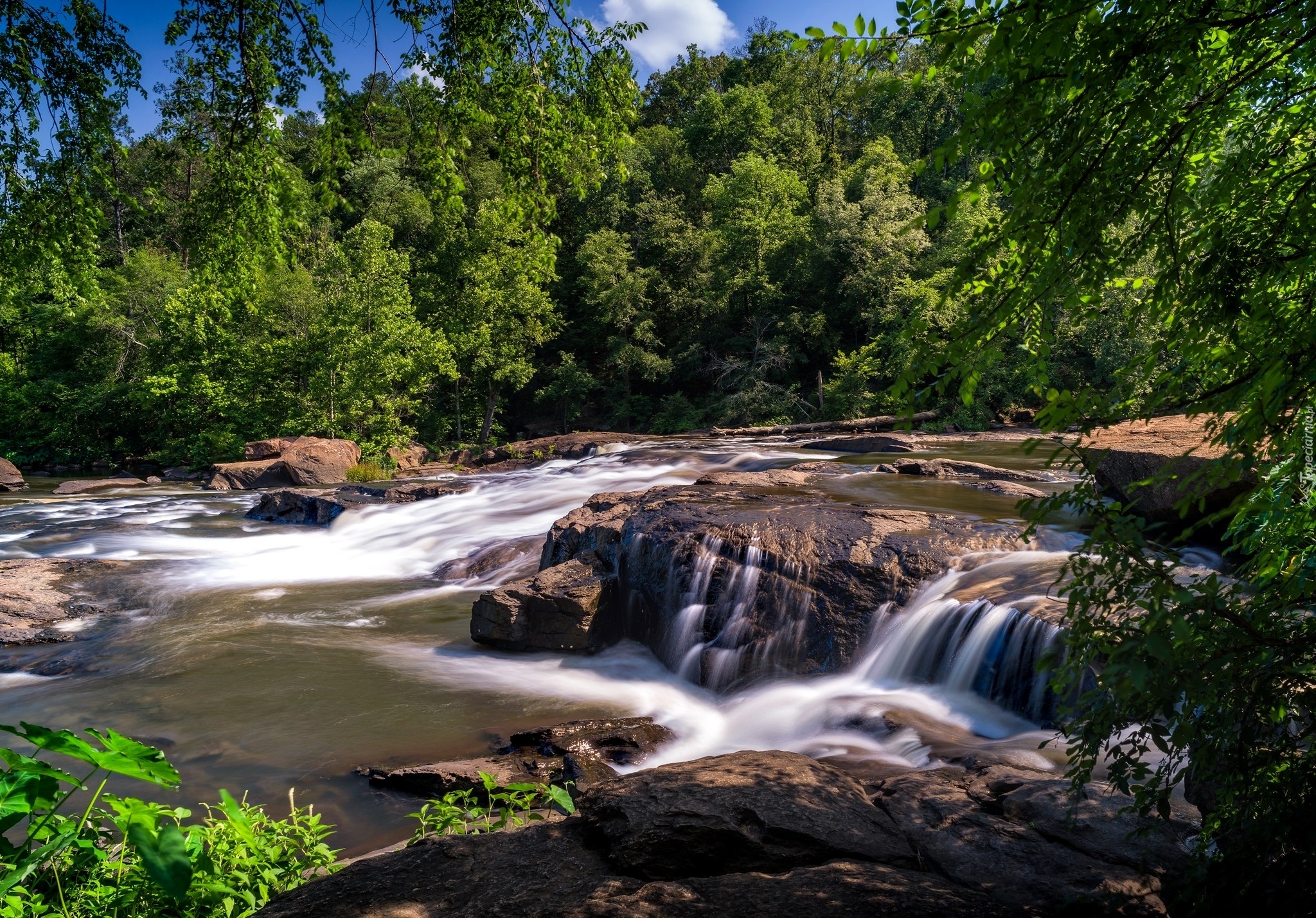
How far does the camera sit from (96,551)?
13227 mm

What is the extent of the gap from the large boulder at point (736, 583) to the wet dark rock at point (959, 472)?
4.60 m

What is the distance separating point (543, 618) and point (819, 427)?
20.0 metres

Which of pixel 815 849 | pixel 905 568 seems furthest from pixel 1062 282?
pixel 905 568

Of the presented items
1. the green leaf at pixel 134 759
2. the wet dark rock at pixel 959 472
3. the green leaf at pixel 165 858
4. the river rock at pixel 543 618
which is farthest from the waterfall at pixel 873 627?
the green leaf at pixel 165 858

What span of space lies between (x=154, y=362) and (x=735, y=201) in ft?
86.7

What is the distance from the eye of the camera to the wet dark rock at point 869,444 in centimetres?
1978

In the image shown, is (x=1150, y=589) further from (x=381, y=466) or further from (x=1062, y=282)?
(x=381, y=466)

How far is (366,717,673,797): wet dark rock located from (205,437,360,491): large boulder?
1863 centimetres

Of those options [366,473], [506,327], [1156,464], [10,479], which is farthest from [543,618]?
[506,327]

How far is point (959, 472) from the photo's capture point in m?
13.5

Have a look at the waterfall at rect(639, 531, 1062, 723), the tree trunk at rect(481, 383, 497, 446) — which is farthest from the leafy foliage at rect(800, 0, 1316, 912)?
the tree trunk at rect(481, 383, 497, 446)

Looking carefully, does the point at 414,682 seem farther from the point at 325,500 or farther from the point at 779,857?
the point at 325,500

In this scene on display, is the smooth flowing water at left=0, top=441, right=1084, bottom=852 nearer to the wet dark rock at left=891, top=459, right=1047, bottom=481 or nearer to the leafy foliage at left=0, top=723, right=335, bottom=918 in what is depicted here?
the wet dark rock at left=891, top=459, right=1047, bottom=481

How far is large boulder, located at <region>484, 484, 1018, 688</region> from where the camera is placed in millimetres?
7648
